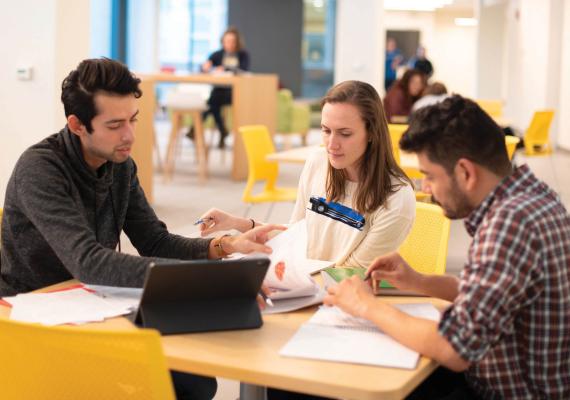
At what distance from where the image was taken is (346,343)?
1.76 metres

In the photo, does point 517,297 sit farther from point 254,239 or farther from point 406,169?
point 406,169

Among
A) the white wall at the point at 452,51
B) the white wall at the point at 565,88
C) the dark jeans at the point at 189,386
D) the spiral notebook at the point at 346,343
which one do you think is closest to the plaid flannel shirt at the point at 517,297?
the spiral notebook at the point at 346,343

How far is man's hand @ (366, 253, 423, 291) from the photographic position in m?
2.12

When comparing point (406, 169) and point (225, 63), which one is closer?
point (406, 169)

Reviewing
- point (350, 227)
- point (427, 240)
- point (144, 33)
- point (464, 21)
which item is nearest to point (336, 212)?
point (350, 227)

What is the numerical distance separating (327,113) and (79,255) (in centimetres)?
117

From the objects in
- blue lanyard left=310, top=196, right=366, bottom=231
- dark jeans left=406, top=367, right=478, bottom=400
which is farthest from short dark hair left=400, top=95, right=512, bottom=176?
blue lanyard left=310, top=196, right=366, bottom=231

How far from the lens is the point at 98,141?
2.23m

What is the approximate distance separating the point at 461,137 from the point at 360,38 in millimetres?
10324

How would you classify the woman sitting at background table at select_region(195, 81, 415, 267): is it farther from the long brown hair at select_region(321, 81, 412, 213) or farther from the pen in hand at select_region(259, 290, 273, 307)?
the pen in hand at select_region(259, 290, 273, 307)

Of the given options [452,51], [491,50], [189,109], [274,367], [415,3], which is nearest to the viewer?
[274,367]

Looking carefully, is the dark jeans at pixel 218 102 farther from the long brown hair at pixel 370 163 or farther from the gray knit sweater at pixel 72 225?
the gray knit sweater at pixel 72 225

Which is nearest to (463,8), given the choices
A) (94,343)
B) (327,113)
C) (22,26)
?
(22,26)

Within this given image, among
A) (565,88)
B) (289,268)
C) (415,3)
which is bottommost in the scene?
(289,268)
